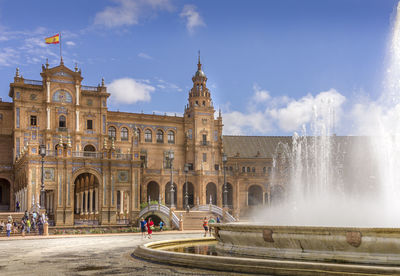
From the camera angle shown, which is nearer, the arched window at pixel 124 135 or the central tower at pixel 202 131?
the arched window at pixel 124 135

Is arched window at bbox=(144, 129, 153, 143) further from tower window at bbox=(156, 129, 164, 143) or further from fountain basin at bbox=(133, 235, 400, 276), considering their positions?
fountain basin at bbox=(133, 235, 400, 276)

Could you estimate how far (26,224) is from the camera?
127 feet

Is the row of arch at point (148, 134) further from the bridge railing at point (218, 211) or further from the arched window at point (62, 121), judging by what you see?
the bridge railing at point (218, 211)

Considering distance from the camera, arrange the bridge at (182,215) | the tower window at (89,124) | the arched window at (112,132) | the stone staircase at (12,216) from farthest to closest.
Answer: the arched window at (112,132) → the tower window at (89,124) → the bridge at (182,215) → the stone staircase at (12,216)

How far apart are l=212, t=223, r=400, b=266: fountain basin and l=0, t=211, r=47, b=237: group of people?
79.3 ft

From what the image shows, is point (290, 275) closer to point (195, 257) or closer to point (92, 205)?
point (195, 257)

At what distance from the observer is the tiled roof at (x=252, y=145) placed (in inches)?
3103

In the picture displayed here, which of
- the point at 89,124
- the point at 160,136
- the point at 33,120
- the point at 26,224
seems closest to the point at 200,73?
the point at 160,136

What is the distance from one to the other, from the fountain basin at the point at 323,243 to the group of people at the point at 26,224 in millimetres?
24175

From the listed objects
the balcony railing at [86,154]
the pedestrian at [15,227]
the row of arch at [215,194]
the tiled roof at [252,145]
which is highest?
the tiled roof at [252,145]

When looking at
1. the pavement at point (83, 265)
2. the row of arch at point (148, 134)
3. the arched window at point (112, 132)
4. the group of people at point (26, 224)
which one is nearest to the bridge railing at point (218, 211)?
the group of people at point (26, 224)

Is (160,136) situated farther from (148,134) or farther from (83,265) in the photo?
(83,265)

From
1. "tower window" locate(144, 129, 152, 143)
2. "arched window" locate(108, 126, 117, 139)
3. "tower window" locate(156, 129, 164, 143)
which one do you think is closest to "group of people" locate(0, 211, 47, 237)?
"arched window" locate(108, 126, 117, 139)

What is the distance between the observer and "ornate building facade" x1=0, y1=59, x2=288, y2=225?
163ft
